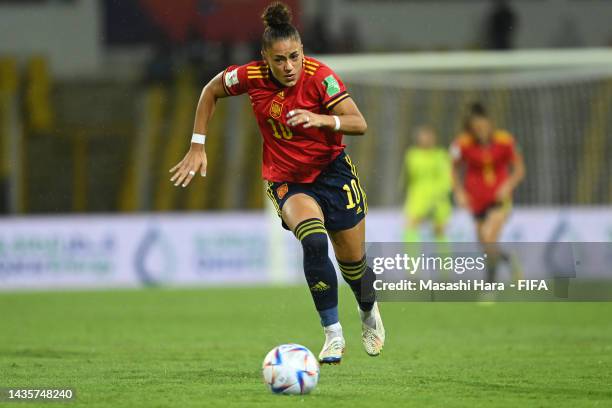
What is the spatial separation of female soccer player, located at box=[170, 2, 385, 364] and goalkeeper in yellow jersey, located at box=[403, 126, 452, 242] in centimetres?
889

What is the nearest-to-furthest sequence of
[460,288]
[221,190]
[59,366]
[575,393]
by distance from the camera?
[575,393] → [59,366] → [460,288] → [221,190]

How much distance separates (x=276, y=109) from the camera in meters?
7.30

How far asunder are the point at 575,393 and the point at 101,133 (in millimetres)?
17217

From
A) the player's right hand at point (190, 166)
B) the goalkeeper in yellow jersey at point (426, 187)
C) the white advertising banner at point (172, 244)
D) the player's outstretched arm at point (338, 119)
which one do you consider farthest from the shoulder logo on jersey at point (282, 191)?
the white advertising banner at point (172, 244)

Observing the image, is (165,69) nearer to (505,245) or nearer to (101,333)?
(505,245)

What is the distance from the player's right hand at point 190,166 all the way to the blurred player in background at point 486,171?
6.98 metres

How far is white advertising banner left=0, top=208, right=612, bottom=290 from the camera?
56.4 ft

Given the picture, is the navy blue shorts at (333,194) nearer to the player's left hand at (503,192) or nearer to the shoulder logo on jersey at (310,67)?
the shoulder logo on jersey at (310,67)

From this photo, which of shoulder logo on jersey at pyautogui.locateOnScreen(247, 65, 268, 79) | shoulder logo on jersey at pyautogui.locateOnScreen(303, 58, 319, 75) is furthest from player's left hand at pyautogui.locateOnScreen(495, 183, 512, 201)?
shoulder logo on jersey at pyautogui.locateOnScreen(247, 65, 268, 79)

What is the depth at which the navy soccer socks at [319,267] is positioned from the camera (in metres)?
7.07

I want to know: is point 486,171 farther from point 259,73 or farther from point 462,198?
point 259,73

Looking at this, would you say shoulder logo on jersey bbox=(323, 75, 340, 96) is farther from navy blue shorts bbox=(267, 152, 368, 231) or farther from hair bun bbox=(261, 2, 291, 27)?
navy blue shorts bbox=(267, 152, 368, 231)

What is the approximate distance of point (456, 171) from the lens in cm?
1439

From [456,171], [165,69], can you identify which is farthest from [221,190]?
[456,171]
